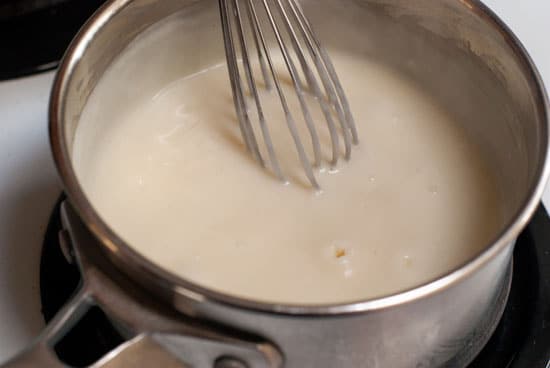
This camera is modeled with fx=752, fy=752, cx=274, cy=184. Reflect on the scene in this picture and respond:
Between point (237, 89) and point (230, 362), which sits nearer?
point (230, 362)

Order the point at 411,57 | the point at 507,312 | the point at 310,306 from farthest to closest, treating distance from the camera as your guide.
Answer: the point at 411,57 < the point at 507,312 < the point at 310,306

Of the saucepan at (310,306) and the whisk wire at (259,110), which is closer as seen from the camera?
the saucepan at (310,306)

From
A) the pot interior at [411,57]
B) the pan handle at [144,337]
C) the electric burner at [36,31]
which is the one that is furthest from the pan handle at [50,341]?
the electric burner at [36,31]

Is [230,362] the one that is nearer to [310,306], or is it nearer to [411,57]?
[310,306]

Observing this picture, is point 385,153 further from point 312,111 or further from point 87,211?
point 87,211

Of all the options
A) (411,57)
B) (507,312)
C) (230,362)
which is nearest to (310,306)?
(230,362)

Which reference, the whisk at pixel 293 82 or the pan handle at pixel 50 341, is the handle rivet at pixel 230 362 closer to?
the pan handle at pixel 50 341
